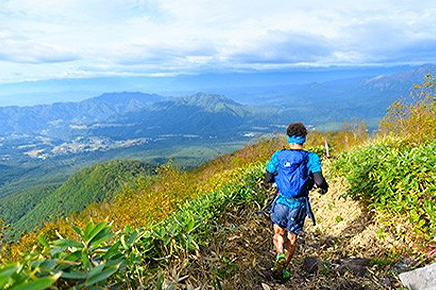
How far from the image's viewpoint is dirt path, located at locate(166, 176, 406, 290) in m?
3.52

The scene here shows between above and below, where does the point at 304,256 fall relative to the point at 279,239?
below

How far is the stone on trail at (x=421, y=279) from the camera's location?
293 cm

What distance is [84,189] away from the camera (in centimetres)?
9781

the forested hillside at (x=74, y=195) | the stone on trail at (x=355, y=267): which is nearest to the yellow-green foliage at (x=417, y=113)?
the stone on trail at (x=355, y=267)

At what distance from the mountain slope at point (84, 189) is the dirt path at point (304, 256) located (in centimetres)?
8748

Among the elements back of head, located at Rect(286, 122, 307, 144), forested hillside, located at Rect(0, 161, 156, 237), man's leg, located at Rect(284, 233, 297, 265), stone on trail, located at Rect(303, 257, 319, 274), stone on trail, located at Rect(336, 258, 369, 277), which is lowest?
forested hillside, located at Rect(0, 161, 156, 237)

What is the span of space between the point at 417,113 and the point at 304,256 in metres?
9.17

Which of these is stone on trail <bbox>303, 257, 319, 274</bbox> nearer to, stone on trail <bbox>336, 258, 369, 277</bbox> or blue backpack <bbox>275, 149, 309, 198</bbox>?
stone on trail <bbox>336, 258, 369, 277</bbox>

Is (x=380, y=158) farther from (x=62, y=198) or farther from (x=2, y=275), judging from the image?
(x=62, y=198)

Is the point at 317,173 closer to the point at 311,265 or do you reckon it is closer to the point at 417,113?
the point at 311,265

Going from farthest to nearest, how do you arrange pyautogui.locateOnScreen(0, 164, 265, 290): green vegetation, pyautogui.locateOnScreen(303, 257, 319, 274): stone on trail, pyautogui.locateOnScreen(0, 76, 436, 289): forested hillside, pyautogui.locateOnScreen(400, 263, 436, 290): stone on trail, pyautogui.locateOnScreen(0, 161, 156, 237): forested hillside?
pyautogui.locateOnScreen(0, 161, 156, 237): forested hillside < pyautogui.locateOnScreen(303, 257, 319, 274): stone on trail < pyautogui.locateOnScreen(400, 263, 436, 290): stone on trail < pyautogui.locateOnScreen(0, 76, 436, 289): forested hillside < pyautogui.locateOnScreen(0, 164, 265, 290): green vegetation

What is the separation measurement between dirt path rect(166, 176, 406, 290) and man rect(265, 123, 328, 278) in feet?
1.22

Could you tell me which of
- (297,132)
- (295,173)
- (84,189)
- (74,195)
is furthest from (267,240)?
(74,195)

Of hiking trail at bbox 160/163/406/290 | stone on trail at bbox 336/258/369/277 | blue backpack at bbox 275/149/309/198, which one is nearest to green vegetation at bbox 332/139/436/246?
hiking trail at bbox 160/163/406/290
